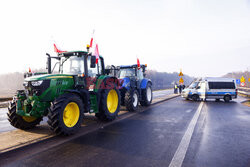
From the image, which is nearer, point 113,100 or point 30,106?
point 30,106

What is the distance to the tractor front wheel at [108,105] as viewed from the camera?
6723 millimetres

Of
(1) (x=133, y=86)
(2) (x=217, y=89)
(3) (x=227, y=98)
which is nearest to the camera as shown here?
(1) (x=133, y=86)

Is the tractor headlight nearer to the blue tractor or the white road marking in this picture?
the white road marking

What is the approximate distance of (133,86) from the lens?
34.4 feet

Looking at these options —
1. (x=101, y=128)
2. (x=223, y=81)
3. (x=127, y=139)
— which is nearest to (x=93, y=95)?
(x=101, y=128)

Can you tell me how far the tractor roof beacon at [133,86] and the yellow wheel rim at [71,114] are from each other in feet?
14.3

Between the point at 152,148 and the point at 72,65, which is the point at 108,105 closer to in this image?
the point at 72,65

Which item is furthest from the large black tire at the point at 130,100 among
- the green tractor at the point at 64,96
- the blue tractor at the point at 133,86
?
the green tractor at the point at 64,96

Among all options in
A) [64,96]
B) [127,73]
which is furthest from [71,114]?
[127,73]

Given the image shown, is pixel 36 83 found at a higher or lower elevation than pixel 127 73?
lower

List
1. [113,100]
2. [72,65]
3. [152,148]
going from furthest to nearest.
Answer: [113,100], [72,65], [152,148]

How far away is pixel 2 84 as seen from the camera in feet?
333

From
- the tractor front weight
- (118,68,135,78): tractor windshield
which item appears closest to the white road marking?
the tractor front weight

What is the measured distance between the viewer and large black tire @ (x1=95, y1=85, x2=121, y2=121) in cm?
672
